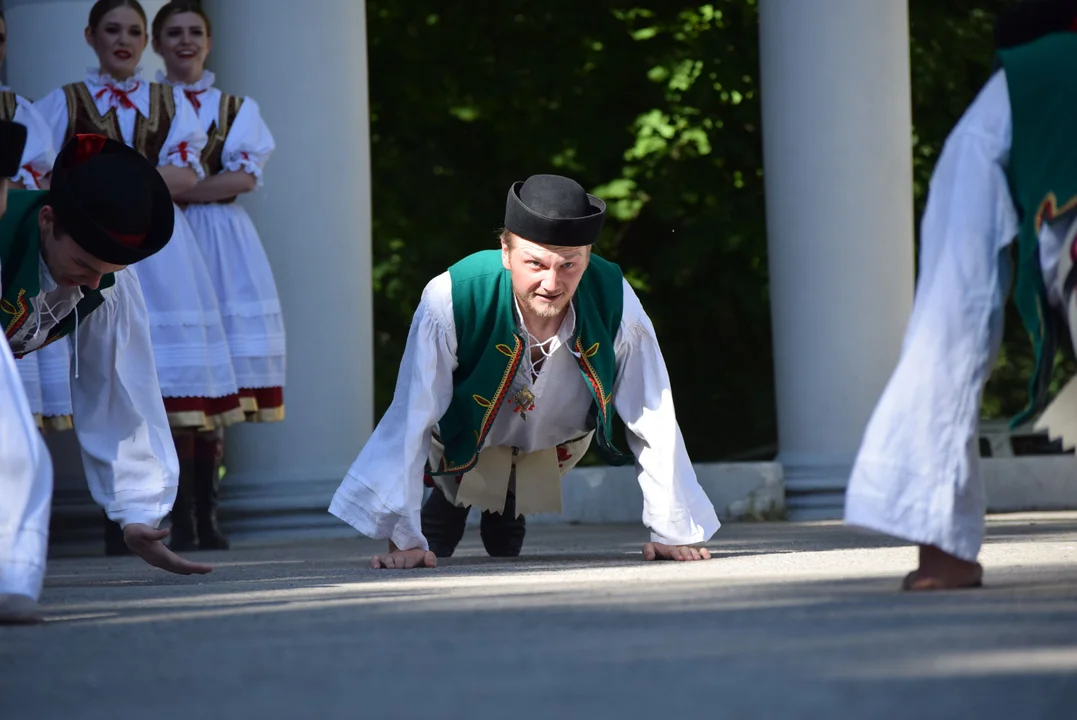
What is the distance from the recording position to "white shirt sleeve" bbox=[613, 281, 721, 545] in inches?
222

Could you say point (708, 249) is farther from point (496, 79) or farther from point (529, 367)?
point (529, 367)

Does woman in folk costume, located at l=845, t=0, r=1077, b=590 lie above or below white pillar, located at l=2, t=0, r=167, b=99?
below

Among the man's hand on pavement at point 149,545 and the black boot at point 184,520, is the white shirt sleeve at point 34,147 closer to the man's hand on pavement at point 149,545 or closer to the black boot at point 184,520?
the black boot at point 184,520

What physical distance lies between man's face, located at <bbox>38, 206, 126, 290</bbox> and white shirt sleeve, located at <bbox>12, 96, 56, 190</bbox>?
2007 mm

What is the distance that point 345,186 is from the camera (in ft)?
28.3

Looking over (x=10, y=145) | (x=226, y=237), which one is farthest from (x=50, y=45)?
(x=10, y=145)

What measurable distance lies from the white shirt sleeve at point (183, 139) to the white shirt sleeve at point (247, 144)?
14 cm

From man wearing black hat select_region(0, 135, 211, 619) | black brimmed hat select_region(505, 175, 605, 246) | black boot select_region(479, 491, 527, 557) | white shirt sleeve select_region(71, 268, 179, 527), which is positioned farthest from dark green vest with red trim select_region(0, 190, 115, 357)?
black boot select_region(479, 491, 527, 557)

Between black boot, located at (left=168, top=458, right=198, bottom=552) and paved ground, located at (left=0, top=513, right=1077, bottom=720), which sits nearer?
paved ground, located at (left=0, top=513, right=1077, bottom=720)

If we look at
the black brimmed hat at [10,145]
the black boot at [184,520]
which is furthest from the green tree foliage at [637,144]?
the black brimmed hat at [10,145]

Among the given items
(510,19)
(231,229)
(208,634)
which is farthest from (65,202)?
(510,19)

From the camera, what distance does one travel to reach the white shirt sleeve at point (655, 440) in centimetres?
565

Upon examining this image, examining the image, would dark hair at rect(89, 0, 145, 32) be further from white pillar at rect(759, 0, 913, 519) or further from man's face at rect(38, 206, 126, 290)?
white pillar at rect(759, 0, 913, 519)

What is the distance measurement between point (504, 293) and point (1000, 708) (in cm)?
A: 369
